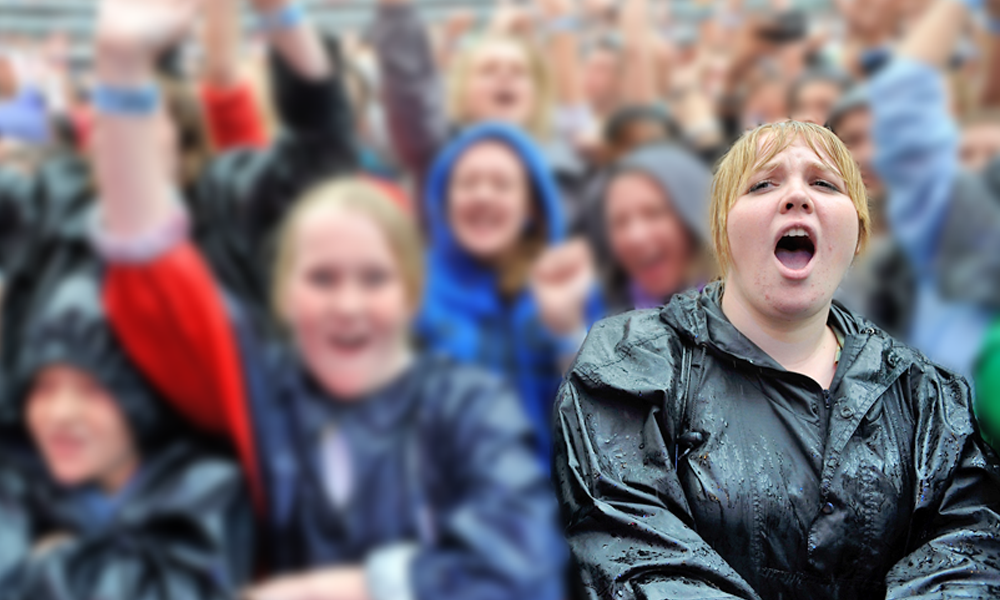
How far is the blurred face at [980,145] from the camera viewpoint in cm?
242

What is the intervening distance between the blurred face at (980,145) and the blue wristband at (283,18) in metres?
1.67

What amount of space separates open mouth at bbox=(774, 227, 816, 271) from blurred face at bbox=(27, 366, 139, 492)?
1.96 m

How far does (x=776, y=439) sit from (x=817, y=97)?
243 centimetres

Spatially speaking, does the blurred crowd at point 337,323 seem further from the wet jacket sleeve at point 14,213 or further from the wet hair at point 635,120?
the wet hair at point 635,120

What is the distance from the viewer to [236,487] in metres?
2.19

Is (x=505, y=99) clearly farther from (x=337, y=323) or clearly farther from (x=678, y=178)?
(x=337, y=323)

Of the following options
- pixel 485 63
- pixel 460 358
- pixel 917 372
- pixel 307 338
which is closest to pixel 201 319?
pixel 307 338

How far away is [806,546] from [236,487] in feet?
6.03

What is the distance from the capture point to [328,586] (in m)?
2.02

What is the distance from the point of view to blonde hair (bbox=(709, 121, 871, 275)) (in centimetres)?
53

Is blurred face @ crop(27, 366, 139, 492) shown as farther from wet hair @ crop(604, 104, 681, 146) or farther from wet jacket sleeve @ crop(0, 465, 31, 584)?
wet hair @ crop(604, 104, 681, 146)

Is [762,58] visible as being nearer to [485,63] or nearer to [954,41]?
[485,63]

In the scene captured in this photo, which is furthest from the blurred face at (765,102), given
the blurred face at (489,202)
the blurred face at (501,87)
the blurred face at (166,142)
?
the blurred face at (166,142)

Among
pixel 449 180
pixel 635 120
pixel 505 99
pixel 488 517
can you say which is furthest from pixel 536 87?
pixel 488 517
